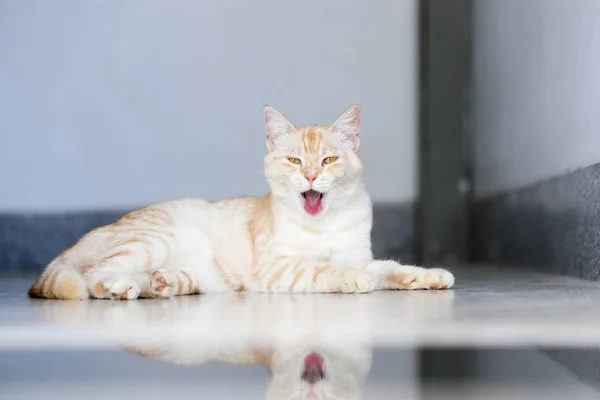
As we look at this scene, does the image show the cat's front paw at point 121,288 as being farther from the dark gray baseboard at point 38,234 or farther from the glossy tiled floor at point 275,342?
the dark gray baseboard at point 38,234

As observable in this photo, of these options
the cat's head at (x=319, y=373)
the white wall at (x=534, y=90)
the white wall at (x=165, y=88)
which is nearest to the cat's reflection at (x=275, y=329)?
the cat's head at (x=319, y=373)

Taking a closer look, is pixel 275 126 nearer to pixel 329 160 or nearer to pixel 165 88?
pixel 329 160

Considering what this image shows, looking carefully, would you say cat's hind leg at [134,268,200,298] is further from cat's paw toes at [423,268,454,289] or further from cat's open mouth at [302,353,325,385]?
cat's open mouth at [302,353,325,385]

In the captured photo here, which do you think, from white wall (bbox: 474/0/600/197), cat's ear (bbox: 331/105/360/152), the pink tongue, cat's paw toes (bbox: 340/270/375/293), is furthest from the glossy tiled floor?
white wall (bbox: 474/0/600/197)

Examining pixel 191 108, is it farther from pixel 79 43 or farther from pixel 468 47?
pixel 468 47

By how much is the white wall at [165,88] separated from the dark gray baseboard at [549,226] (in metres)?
0.99

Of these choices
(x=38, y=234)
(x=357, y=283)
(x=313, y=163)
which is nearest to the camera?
(x=357, y=283)

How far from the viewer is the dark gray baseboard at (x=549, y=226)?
339 centimetres

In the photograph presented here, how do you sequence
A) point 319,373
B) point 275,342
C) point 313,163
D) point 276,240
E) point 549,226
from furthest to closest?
point 549,226
point 276,240
point 313,163
point 275,342
point 319,373

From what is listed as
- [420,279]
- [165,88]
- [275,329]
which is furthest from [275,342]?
[165,88]

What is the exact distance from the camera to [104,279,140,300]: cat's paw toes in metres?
2.64

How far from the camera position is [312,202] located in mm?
3102

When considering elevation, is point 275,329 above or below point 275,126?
below

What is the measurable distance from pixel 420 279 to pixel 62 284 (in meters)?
1.36
